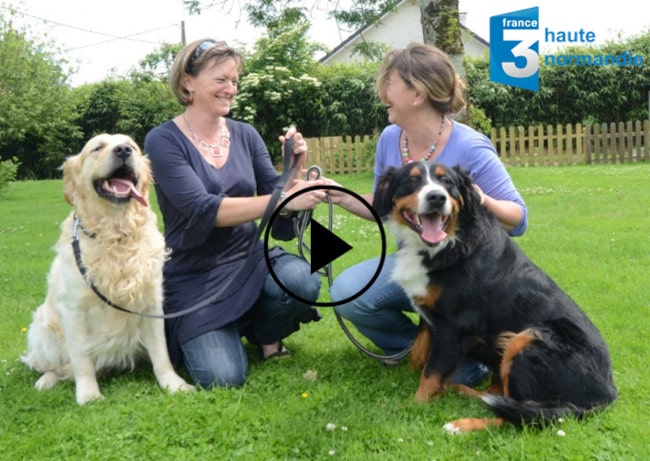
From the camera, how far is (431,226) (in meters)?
3.10

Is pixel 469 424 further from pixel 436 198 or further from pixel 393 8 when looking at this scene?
pixel 393 8

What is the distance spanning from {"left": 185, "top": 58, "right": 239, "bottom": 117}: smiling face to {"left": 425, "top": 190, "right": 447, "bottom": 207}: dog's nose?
144 cm

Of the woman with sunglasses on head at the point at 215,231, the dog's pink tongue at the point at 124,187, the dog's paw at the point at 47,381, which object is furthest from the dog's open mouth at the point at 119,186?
the dog's paw at the point at 47,381

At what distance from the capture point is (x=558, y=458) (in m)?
2.60

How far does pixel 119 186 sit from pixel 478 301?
2005 millimetres

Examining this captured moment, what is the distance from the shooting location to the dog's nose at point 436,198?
116 inches

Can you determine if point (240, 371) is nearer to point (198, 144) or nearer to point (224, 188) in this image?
point (224, 188)

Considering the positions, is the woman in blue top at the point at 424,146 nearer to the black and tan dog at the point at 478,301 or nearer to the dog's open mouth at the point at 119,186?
the black and tan dog at the point at 478,301

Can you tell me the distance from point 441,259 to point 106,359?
2016 mm

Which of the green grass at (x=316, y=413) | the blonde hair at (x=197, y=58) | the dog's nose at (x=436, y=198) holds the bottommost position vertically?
the green grass at (x=316, y=413)

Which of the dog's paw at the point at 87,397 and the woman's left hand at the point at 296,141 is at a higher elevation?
the woman's left hand at the point at 296,141

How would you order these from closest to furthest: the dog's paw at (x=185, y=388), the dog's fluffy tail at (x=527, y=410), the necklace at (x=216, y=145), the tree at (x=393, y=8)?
the dog's fluffy tail at (x=527, y=410) → the dog's paw at (x=185, y=388) → the necklace at (x=216, y=145) → the tree at (x=393, y=8)

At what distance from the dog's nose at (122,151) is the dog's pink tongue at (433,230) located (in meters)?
1.57
